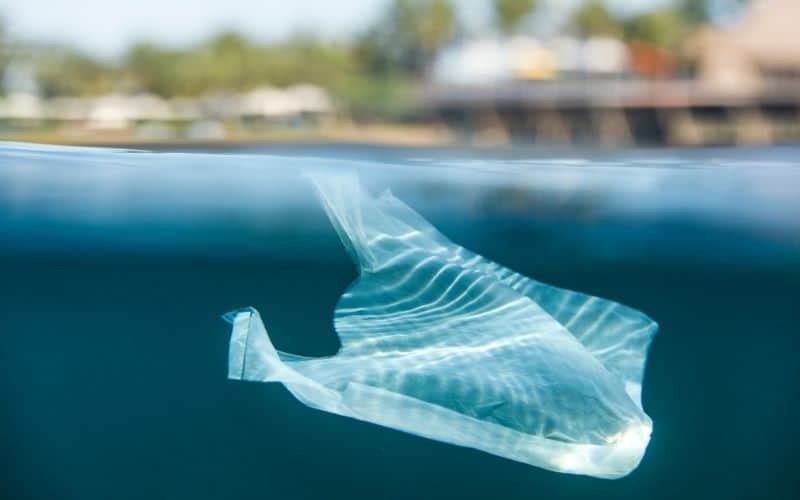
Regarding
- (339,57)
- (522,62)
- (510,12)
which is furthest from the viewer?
(510,12)

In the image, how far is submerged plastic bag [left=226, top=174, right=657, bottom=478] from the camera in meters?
3.54

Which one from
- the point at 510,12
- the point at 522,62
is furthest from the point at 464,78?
the point at 510,12

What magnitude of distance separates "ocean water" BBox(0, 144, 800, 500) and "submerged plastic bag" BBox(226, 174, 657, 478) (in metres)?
0.06

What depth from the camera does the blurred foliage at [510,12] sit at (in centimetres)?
6209

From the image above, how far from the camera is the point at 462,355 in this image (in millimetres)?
3666

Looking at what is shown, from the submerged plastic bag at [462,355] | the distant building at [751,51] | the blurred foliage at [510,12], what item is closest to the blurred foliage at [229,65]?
the blurred foliage at [510,12]

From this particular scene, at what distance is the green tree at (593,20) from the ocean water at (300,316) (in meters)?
61.5

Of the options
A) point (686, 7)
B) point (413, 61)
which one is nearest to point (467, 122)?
point (413, 61)

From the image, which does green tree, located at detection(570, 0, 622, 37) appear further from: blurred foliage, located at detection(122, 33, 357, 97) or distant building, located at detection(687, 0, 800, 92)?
distant building, located at detection(687, 0, 800, 92)

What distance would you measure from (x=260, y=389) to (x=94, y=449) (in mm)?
628

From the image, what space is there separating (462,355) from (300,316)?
54cm

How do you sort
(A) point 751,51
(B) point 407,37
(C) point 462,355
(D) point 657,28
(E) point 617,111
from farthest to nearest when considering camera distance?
(B) point 407,37 → (D) point 657,28 → (A) point 751,51 → (E) point 617,111 → (C) point 462,355

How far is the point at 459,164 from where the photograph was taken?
3889 mm

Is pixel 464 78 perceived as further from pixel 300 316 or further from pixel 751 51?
pixel 300 316
